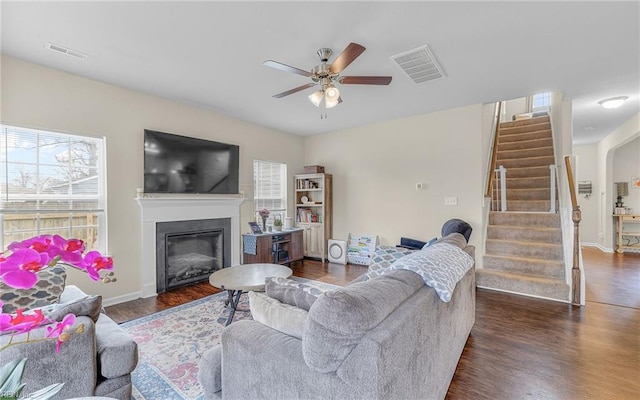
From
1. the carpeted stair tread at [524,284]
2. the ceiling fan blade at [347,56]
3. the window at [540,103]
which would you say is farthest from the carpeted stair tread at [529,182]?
the ceiling fan blade at [347,56]

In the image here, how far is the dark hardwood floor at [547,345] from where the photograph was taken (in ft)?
6.37

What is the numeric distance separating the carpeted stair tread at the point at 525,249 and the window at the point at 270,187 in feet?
12.5

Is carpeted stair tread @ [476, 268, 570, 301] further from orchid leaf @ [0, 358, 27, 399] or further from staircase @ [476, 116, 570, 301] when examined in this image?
orchid leaf @ [0, 358, 27, 399]

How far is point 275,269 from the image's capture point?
321 centimetres

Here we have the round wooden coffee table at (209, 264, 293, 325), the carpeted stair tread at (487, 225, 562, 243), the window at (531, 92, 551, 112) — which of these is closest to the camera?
the round wooden coffee table at (209, 264, 293, 325)

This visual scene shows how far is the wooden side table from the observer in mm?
6164

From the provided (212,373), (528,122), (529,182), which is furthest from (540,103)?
(212,373)

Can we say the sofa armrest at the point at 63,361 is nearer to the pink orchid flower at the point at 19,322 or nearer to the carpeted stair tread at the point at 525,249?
the pink orchid flower at the point at 19,322

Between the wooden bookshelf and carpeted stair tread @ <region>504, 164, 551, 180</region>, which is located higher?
carpeted stair tread @ <region>504, 164, 551, 180</region>

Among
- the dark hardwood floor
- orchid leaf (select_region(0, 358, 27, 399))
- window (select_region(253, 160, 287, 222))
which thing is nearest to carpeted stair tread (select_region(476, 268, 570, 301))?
the dark hardwood floor

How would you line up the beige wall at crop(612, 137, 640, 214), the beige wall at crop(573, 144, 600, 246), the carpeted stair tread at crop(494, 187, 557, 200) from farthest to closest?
the beige wall at crop(573, 144, 600, 246)
the beige wall at crop(612, 137, 640, 214)
the carpeted stair tread at crop(494, 187, 557, 200)

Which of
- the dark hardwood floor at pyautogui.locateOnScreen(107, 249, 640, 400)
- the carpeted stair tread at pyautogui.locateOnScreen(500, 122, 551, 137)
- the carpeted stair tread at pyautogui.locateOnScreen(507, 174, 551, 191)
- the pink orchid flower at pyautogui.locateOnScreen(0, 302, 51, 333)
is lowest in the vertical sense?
the dark hardwood floor at pyautogui.locateOnScreen(107, 249, 640, 400)

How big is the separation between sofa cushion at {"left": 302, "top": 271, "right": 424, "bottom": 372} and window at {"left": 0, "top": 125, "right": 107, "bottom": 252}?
351 centimetres

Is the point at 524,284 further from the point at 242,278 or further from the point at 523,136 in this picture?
the point at 523,136
